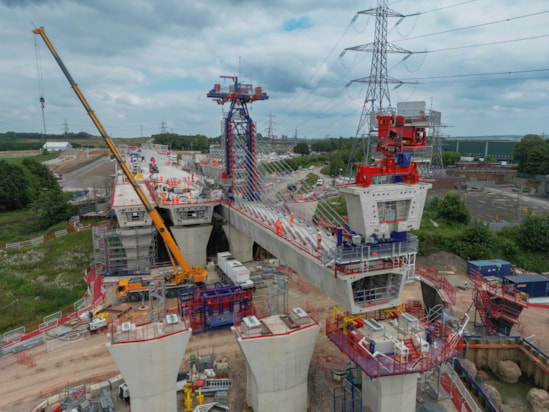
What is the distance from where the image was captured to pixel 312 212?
3988cm

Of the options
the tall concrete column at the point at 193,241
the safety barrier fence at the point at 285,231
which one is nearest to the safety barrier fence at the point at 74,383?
the safety barrier fence at the point at 285,231

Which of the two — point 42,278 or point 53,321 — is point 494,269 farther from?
point 42,278

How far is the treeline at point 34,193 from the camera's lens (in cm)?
6869

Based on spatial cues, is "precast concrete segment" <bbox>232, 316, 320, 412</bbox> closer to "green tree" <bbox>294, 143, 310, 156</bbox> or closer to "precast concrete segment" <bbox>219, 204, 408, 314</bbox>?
"precast concrete segment" <bbox>219, 204, 408, 314</bbox>

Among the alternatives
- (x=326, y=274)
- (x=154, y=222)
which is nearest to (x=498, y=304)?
(x=326, y=274)

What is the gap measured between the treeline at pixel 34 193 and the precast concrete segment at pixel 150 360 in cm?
5731

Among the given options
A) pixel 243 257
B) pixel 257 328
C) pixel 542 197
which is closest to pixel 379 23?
pixel 243 257

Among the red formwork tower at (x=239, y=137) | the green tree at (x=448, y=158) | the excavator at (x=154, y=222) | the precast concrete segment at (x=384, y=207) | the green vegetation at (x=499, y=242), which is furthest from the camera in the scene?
the green tree at (x=448, y=158)

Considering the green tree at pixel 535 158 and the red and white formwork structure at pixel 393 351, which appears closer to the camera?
the red and white formwork structure at pixel 393 351

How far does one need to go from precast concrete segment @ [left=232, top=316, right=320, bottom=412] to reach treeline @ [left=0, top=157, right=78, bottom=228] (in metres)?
60.3

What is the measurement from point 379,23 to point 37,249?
55.3 meters

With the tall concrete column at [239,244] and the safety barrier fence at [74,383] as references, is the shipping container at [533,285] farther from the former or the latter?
the safety barrier fence at [74,383]

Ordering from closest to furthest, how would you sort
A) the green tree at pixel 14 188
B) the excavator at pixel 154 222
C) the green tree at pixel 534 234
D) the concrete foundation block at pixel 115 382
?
the concrete foundation block at pixel 115 382, the excavator at pixel 154 222, the green tree at pixel 534 234, the green tree at pixel 14 188

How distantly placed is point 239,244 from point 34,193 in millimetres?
68474
